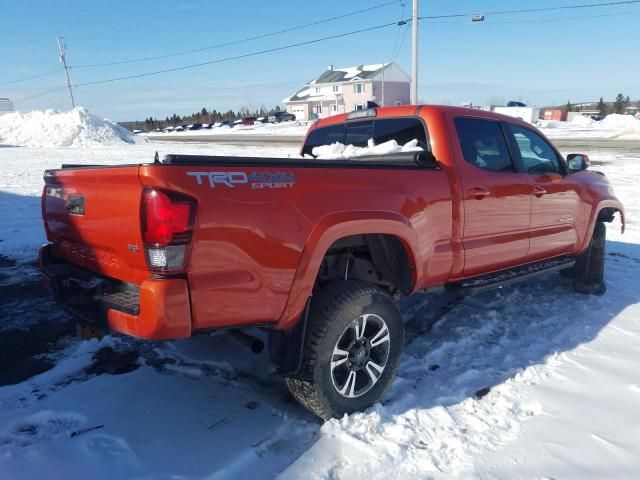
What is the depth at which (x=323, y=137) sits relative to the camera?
4969 mm

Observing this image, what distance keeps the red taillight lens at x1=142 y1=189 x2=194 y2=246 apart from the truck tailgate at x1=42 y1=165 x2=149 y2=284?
0.29 feet

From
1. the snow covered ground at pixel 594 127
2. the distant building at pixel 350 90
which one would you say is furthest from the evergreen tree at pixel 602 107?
the distant building at pixel 350 90

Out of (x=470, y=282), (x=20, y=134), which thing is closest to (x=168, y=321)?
(x=470, y=282)

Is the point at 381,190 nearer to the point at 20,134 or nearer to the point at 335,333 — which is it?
the point at 335,333

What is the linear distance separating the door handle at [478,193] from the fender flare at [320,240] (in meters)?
1.00

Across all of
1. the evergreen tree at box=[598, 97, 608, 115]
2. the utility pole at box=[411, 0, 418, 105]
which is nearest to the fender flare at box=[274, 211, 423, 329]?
the utility pole at box=[411, 0, 418, 105]

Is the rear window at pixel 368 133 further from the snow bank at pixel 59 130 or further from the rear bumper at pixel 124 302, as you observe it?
the snow bank at pixel 59 130

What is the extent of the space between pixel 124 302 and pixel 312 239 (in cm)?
104

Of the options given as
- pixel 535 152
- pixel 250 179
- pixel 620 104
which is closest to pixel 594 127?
pixel 620 104

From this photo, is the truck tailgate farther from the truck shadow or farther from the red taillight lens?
the truck shadow

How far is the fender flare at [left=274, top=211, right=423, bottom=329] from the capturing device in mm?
2828

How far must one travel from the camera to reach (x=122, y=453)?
9.12 feet

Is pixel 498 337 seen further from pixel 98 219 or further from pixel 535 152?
pixel 98 219

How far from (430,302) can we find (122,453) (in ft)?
11.2
